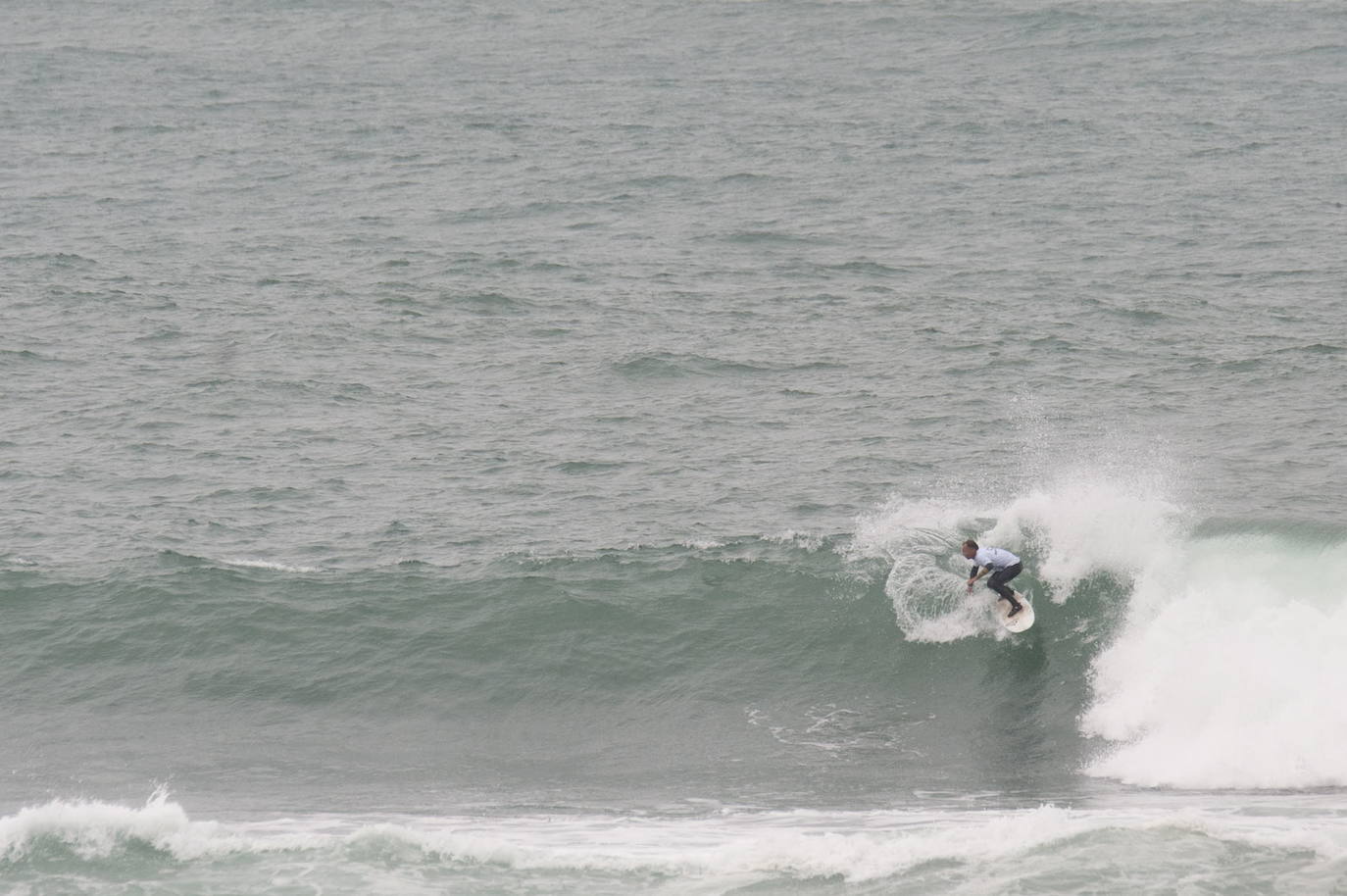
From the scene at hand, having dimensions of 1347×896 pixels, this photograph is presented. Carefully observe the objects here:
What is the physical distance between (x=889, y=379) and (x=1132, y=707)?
12456mm

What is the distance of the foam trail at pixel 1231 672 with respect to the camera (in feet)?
64.6

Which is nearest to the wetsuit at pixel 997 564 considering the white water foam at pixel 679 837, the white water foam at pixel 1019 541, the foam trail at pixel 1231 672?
the white water foam at pixel 1019 541

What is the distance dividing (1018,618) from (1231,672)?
3075 millimetres

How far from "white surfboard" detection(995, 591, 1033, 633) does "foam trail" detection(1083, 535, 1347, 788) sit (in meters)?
1.12

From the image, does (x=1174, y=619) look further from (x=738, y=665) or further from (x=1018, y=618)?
(x=738, y=665)

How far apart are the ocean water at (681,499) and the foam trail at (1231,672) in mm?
61

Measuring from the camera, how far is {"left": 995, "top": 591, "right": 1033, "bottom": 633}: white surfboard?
23.1 meters

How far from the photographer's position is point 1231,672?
2095 cm

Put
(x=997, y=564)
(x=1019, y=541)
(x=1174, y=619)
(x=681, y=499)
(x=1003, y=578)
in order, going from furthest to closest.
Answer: (x=681, y=499) → (x=1019, y=541) → (x=1174, y=619) → (x=1003, y=578) → (x=997, y=564)

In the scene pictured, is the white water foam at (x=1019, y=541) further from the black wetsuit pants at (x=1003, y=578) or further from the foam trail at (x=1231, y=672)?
the black wetsuit pants at (x=1003, y=578)

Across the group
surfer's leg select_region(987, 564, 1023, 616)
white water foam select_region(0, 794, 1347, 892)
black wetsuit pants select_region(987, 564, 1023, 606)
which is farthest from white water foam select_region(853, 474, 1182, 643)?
white water foam select_region(0, 794, 1347, 892)

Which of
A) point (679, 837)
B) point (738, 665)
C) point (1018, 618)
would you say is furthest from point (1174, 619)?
point (679, 837)

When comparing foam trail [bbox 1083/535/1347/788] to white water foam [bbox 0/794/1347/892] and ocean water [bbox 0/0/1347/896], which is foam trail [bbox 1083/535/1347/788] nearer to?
ocean water [bbox 0/0/1347/896]

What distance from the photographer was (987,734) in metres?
21.4
